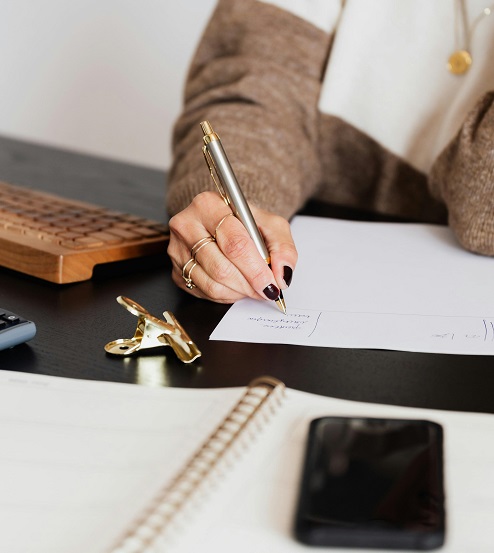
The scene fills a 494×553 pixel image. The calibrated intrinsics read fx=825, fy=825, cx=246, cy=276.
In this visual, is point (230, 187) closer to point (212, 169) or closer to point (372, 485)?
point (212, 169)

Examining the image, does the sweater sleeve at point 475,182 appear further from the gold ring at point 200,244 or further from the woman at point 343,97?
the gold ring at point 200,244

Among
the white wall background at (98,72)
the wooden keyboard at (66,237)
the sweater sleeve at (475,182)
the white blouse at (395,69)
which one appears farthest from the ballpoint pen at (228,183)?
the white wall background at (98,72)

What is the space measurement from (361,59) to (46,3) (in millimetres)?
1623

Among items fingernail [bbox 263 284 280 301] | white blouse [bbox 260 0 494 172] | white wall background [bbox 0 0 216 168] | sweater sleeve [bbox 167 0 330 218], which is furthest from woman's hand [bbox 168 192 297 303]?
white wall background [bbox 0 0 216 168]

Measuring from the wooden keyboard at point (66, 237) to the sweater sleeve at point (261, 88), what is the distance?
141 mm

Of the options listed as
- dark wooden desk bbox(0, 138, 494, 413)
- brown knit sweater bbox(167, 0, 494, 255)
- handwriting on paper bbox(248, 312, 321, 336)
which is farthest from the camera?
brown knit sweater bbox(167, 0, 494, 255)

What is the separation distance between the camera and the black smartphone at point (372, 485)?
32 cm

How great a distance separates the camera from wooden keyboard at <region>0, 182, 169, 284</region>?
0.70 metres

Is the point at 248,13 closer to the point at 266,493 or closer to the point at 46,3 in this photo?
the point at 266,493

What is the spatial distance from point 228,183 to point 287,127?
35 centimetres

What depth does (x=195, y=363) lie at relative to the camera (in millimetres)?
539

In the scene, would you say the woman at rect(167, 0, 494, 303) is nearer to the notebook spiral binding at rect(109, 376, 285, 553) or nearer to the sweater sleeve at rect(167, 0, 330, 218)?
the sweater sleeve at rect(167, 0, 330, 218)

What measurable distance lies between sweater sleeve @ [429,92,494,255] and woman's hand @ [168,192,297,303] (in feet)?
0.66

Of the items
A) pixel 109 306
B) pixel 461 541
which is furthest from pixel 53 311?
pixel 461 541
